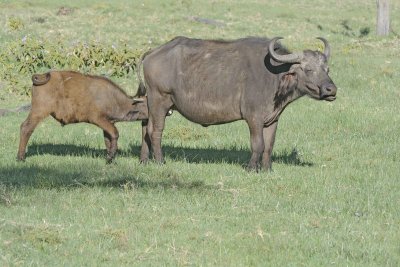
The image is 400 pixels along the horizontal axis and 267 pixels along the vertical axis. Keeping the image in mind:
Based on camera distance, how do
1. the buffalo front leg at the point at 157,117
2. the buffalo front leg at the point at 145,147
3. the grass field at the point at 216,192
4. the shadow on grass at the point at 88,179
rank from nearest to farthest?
1. the grass field at the point at 216,192
2. the shadow on grass at the point at 88,179
3. the buffalo front leg at the point at 157,117
4. the buffalo front leg at the point at 145,147

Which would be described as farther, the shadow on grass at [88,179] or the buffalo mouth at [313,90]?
the buffalo mouth at [313,90]

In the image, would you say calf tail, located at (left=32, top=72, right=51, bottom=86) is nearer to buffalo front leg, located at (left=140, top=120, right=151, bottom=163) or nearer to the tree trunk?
buffalo front leg, located at (left=140, top=120, right=151, bottom=163)

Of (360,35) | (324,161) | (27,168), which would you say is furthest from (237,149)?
(360,35)

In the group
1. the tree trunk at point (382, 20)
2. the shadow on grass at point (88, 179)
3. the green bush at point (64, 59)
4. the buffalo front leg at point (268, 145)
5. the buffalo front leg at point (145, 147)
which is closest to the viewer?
the shadow on grass at point (88, 179)

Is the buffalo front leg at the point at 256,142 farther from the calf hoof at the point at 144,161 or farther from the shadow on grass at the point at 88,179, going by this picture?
the calf hoof at the point at 144,161

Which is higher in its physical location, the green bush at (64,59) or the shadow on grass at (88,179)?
the shadow on grass at (88,179)

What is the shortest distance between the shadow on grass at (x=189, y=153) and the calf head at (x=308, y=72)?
1416 millimetres

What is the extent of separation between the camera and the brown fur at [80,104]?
41.9 feet

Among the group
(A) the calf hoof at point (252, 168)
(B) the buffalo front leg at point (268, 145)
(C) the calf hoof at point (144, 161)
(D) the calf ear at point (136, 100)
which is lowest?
(C) the calf hoof at point (144, 161)

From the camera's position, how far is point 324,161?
13.3m

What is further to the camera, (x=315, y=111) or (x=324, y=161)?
(x=315, y=111)

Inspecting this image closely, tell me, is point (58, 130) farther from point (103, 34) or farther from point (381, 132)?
point (103, 34)

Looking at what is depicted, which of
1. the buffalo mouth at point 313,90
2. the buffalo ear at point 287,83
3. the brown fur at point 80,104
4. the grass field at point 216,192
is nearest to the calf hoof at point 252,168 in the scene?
the grass field at point 216,192

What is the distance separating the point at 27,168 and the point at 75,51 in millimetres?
9644
